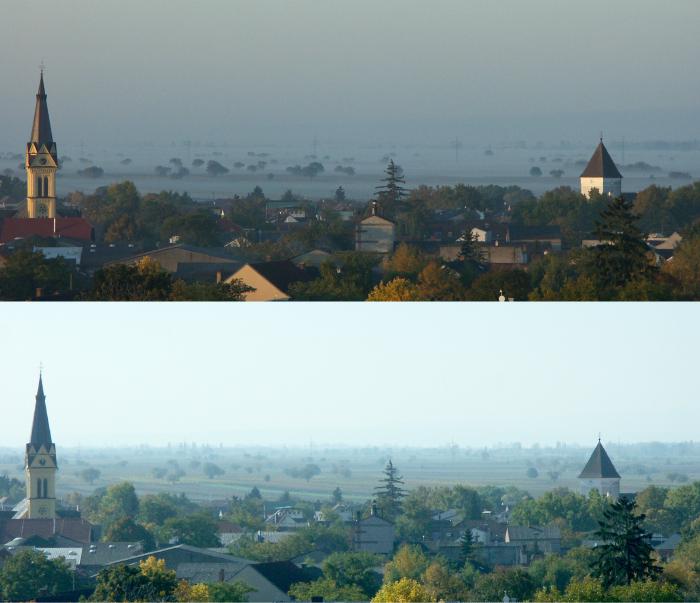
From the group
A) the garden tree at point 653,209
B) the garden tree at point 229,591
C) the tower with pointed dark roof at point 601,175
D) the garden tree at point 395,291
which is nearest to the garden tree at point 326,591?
the garden tree at point 229,591

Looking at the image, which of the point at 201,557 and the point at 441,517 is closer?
the point at 201,557

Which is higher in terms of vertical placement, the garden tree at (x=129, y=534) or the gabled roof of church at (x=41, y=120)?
the gabled roof of church at (x=41, y=120)

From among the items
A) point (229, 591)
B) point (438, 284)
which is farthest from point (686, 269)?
point (229, 591)

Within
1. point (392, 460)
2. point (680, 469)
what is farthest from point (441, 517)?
point (680, 469)

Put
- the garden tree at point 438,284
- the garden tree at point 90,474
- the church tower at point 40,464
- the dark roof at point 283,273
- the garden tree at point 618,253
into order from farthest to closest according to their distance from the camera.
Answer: the dark roof at point 283,273 < the garden tree at point 438,284 < the garden tree at point 618,253 < the garden tree at point 90,474 < the church tower at point 40,464

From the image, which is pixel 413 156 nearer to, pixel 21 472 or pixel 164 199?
pixel 164 199

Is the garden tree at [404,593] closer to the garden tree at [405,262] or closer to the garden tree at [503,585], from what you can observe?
the garden tree at [503,585]
